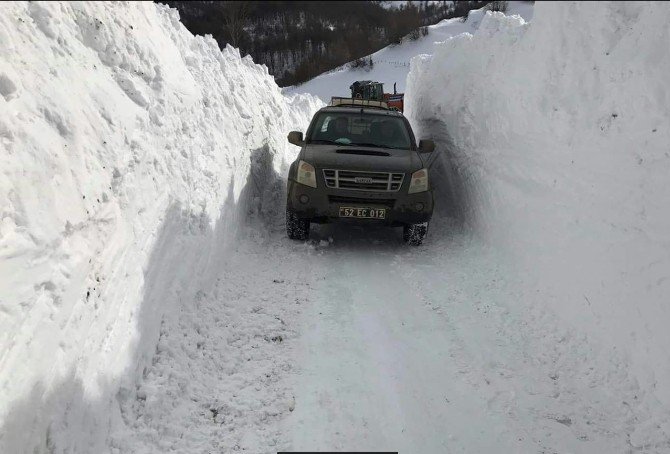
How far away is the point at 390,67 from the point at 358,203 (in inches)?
1794

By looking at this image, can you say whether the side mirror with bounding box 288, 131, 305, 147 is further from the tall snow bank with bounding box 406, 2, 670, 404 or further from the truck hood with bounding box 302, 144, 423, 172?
the tall snow bank with bounding box 406, 2, 670, 404

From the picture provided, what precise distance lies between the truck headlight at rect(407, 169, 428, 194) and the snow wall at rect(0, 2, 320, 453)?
2.51 meters

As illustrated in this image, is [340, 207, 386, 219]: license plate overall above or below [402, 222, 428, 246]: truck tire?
above

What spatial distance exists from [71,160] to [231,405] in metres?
1.94

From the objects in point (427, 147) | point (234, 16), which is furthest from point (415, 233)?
point (234, 16)

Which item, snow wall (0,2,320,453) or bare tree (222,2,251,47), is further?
bare tree (222,2,251,47)

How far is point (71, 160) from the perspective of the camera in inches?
118

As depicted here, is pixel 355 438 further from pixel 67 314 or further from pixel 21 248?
pixel 21 248

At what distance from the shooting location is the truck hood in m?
5.97

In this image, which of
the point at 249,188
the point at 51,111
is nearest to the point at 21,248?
the point at 51,111

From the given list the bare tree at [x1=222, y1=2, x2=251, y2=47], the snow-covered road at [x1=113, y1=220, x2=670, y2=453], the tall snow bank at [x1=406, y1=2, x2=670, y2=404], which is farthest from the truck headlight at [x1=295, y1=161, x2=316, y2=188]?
the bare tree at [x1=222, y1=2, x2=251, y2=47]

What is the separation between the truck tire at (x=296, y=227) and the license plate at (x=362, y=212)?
0.62m

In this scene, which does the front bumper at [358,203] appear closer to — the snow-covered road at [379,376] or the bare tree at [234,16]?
the snow-covered road at [379,376]

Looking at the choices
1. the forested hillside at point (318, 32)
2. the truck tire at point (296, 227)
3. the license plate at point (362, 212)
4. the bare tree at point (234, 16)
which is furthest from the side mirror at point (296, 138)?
the forested hillside at point (318, 32)
